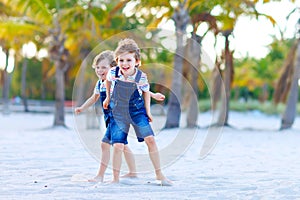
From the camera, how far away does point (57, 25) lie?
44.4 ft

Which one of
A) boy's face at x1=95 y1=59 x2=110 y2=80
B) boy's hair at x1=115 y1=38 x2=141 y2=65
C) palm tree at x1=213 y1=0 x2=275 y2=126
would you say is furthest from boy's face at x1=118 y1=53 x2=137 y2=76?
palm tree at x1=213 y1=0 x2=275 y2=126

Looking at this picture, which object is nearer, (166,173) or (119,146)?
(119,146)

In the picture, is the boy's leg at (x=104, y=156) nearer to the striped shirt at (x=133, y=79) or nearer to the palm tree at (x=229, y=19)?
the striped shirt at (x=133, y=79)

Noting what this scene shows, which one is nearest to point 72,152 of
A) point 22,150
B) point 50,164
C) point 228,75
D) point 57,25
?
point 22,150

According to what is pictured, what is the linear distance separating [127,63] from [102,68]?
0.51 metres

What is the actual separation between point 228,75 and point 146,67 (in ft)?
27.1

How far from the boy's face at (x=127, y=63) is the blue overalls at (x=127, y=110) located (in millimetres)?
73

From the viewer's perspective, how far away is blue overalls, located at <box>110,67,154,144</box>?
4129 millimetres

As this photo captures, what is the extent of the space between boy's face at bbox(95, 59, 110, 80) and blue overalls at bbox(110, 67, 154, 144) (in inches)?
14.3

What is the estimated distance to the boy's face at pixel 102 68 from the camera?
14.8 feet

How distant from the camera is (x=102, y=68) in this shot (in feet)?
14.8

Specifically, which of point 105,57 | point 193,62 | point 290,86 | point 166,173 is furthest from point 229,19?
point 105,57

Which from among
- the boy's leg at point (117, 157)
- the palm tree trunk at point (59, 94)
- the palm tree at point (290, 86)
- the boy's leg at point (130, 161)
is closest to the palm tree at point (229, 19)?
the palm tree at point (290, 86)

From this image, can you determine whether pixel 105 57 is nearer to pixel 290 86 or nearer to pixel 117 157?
pixel 117 157
